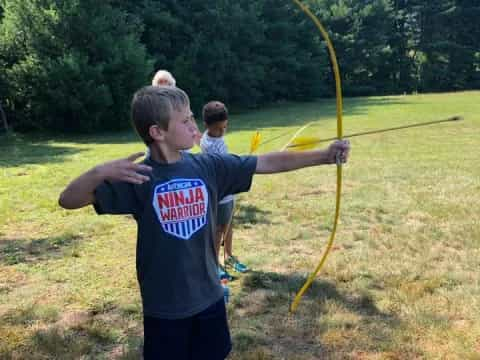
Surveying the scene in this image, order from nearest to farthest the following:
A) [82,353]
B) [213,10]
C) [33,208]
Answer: [82,353] → [33,208] → [213,10]

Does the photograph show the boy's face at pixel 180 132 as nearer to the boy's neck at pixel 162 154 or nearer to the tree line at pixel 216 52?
the boy's neck at pixel 162 154

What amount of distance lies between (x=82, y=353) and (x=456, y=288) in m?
2.72

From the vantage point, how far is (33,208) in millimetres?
6477

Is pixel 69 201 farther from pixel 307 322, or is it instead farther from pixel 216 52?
pixel 216 52

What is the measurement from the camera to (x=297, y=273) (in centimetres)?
406

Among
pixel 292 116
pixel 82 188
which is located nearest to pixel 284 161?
pixel 82 188

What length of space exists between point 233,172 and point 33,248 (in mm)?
3607

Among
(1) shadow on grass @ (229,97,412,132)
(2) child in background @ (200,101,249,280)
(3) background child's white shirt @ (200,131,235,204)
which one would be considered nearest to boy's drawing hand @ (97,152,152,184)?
(2) child in background @ (200,101,249,280)

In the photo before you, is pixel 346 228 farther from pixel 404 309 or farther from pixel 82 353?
pixel 82 353

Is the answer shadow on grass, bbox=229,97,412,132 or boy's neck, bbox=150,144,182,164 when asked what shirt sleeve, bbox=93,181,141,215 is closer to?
boy's neck, bbox=150,144,182,164

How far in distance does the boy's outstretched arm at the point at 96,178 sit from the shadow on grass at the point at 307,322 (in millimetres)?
1592

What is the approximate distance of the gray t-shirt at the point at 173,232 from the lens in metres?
1.79

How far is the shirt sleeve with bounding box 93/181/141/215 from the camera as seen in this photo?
172 cm

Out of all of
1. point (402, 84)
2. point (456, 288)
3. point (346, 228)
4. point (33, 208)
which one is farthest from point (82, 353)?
point (402, 84)
